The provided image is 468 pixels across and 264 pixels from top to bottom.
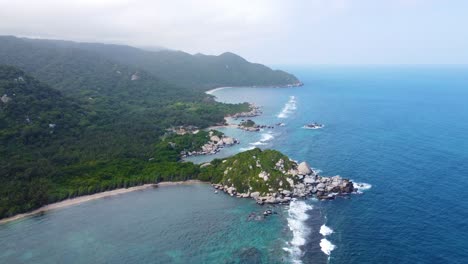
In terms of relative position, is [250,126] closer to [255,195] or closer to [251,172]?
[251,172]

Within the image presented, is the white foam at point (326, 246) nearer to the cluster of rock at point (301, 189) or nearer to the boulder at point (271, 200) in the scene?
the cluster of rock at point (301, 189)


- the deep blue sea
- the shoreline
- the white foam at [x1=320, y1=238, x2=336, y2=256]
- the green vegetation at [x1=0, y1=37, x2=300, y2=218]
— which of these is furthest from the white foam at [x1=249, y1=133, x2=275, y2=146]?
the white foam at [x1=320, y1=238, x2=336, y2=256]

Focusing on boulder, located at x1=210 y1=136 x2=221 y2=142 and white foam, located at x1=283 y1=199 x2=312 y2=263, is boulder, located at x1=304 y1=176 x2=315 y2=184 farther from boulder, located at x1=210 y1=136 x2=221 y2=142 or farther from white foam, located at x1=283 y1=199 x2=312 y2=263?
boulder, located at x1=210 y1=136 x2=221 y2=142

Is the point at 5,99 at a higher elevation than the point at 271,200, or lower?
higher

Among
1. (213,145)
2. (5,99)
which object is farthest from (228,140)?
(5,99)

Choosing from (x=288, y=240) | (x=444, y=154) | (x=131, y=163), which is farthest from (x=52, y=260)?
(x=444, y=154)
